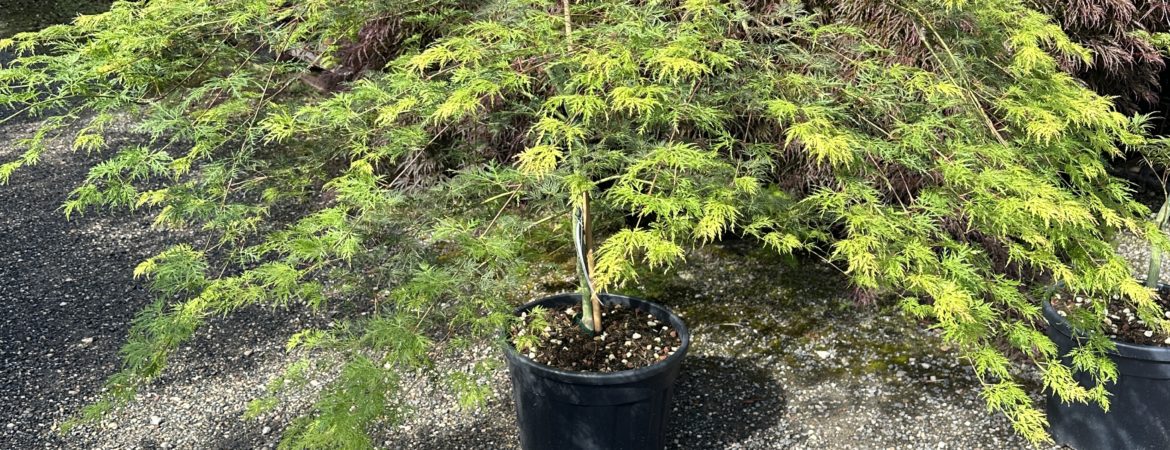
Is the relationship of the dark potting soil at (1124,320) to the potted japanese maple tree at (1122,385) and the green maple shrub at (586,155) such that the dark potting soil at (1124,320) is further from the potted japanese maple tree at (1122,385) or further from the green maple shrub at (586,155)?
the green maple shrub at (586,155)

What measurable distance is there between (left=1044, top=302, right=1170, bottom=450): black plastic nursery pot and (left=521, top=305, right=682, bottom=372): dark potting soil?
882mm

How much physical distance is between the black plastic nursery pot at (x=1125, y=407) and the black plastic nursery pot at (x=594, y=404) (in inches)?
35.8

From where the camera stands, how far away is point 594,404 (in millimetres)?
1871

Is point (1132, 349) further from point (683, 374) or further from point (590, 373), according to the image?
point (590, 373)

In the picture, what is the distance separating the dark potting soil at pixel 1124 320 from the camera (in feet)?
6.84

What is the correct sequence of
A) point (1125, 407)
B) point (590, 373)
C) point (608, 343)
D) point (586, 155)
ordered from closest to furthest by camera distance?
point (586, 155) < point (590, 373) < point (608, 343) < point (1125, 407)

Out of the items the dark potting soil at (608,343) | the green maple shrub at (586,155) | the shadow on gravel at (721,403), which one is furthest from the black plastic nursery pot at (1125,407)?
the dark potting soil at (608,343)

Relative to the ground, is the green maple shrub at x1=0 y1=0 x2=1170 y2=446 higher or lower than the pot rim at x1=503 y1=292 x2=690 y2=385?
higher

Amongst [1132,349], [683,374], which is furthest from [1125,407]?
[683,374]

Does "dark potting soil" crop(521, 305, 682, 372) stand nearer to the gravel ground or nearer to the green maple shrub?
the gravel ground

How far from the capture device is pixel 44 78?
4.98 ft

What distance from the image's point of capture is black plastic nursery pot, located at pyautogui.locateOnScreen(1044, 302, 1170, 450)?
2.01 meters

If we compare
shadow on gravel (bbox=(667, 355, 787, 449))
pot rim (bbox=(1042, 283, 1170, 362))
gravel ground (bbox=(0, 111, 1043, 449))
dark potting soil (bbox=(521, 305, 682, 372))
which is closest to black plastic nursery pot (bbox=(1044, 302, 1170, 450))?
pot rim (bbox=(1042, 283, 1170, 362))

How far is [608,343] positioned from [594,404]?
0.49 feet
